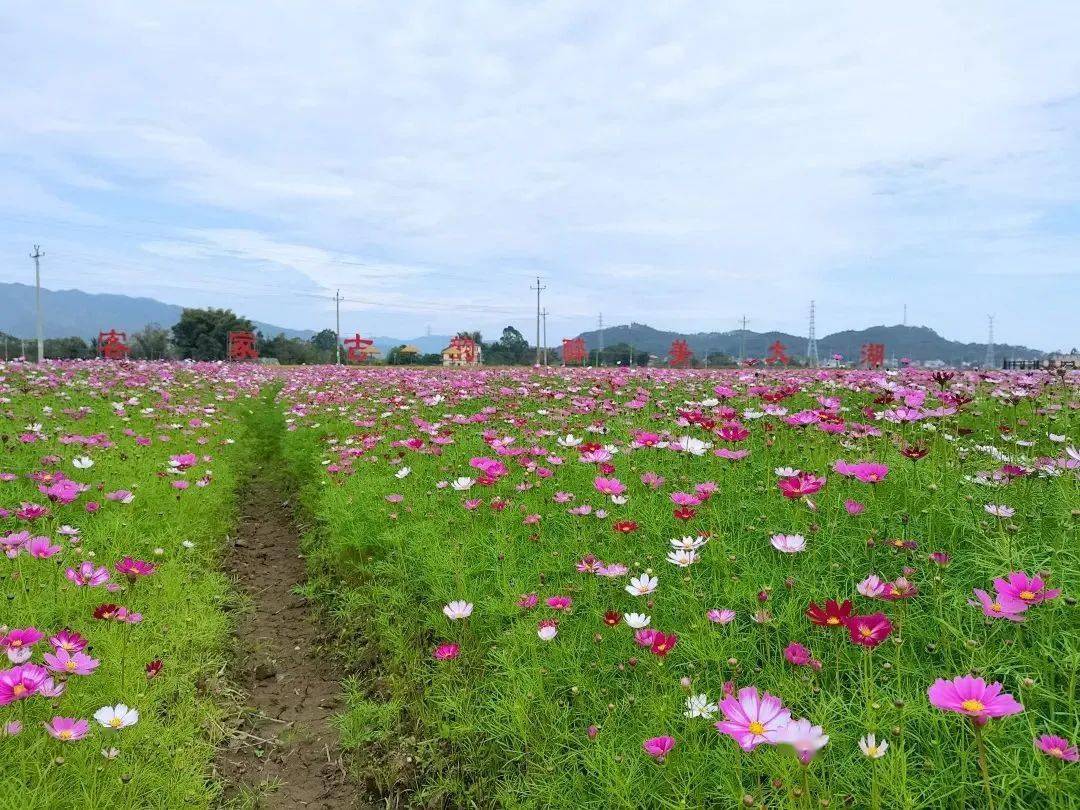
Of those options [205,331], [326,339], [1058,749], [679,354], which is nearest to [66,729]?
[1058,749]

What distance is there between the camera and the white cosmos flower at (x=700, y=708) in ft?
5.45

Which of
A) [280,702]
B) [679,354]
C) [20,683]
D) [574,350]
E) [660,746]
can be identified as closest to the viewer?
[660,746]

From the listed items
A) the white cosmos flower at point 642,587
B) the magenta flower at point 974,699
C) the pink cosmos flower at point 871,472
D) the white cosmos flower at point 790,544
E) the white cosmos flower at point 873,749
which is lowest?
the white cosmos flower at point 873,749

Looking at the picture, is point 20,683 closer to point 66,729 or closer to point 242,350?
point 66,729

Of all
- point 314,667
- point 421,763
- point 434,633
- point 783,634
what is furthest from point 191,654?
point 783,634

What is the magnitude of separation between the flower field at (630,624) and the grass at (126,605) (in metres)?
0.02

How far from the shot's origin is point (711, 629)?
210 cm

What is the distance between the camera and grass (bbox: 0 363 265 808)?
190 cm

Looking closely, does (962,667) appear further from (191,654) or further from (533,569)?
(191,654)

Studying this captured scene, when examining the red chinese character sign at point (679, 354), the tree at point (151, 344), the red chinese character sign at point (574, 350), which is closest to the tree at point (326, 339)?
the tree at point (151, 344)

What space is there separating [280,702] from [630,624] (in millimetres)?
1857

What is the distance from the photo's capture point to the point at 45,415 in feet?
19.6

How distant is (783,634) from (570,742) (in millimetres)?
776

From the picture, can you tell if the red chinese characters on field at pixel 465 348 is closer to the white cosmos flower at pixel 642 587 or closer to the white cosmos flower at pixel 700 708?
the white cosmos flower at pixel 642 587
